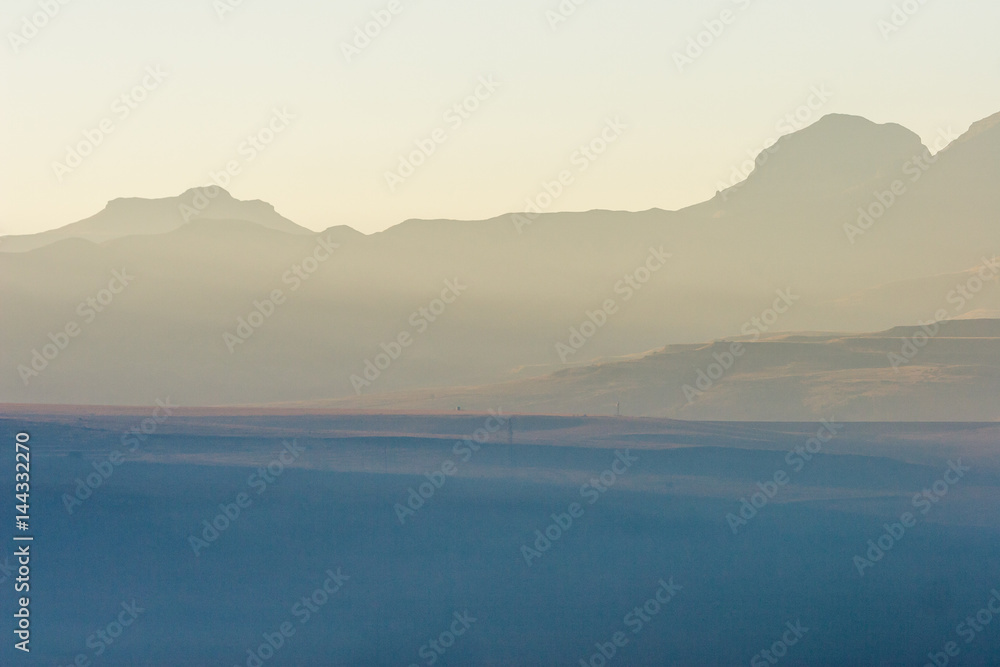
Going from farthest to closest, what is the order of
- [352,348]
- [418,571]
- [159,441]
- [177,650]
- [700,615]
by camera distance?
[352,348] → [159,441] → [418,571] → [700,615] → [177,650]

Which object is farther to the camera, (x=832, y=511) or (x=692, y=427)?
(x=692, y=427)

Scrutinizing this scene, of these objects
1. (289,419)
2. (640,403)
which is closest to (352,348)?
(640,403)

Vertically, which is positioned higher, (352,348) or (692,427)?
(692,427)

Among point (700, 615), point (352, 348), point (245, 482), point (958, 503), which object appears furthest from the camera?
point (352, 348)


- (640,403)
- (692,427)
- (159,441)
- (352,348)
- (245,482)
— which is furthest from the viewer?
(352,348)

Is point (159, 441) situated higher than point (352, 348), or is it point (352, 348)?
point (159, 441)

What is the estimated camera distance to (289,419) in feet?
254

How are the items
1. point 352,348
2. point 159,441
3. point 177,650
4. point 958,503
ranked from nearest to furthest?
point 177,650, point 958,503, point 159,441, point 352,348

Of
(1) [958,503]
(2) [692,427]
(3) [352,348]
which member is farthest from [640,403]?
(3) [352,348]

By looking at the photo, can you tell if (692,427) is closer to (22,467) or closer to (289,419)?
(289,419)

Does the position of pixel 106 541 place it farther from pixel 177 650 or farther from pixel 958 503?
pixel 958 503

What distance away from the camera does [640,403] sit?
103375 millimetres

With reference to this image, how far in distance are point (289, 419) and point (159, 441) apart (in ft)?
60.2

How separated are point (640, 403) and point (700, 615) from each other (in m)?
66.6
